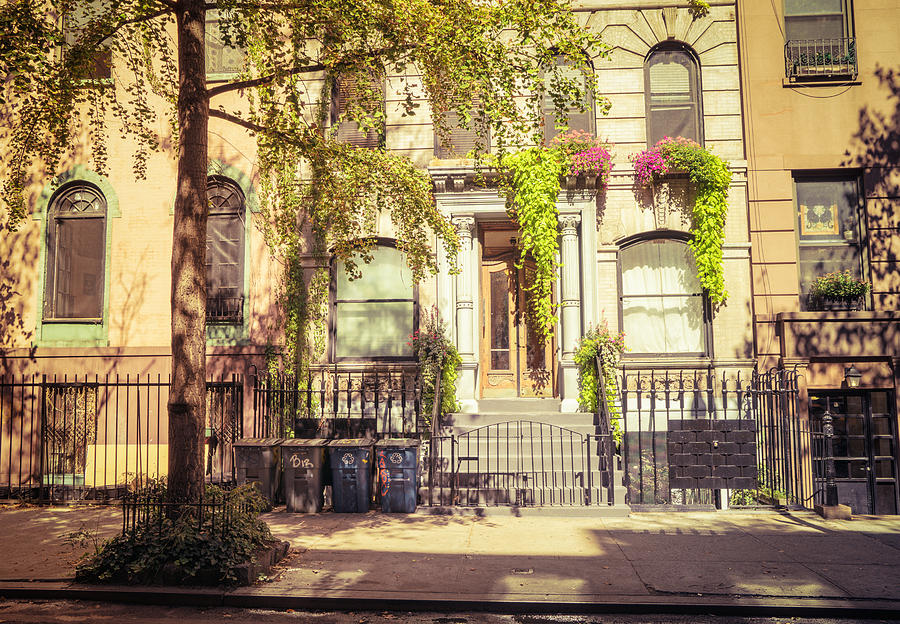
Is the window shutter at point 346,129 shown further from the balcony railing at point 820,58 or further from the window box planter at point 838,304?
the window box planter at point 838,304

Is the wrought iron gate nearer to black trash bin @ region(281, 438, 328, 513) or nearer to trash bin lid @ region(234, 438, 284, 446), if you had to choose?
black trash bin @ region(281, 438, 328, 513)

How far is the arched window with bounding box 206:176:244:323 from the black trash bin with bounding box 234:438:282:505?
406 cm

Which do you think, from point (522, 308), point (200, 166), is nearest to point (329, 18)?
point (200, 166)

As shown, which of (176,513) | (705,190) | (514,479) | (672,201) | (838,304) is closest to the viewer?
(176,513)

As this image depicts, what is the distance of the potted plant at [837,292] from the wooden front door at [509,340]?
509cm

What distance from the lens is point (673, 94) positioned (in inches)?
542

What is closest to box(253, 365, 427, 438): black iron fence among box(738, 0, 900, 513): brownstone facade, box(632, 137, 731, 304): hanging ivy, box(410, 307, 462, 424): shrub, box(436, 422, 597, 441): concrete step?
box(410, 307, 462, 424): shrub

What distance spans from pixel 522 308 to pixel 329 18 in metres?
7.15

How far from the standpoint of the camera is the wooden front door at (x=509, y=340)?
13414 millimetres

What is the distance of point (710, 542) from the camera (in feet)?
26.3

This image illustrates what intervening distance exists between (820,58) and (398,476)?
11.5 meters

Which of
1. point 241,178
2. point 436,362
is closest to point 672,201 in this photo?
point 436,362

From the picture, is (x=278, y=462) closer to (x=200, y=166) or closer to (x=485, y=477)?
(x=485, y=477)

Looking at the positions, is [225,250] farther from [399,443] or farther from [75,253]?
[399,443]
